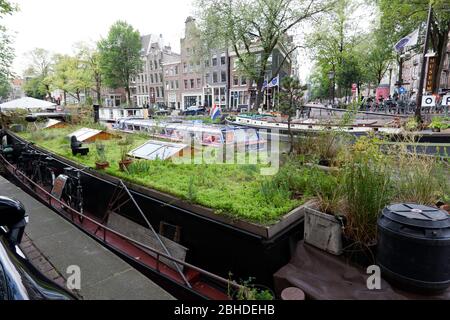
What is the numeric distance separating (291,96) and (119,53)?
45829 mm

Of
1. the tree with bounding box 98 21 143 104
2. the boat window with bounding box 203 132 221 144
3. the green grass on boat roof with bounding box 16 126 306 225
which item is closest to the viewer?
the green grass on boat roof with bounding box 16 126 306 225

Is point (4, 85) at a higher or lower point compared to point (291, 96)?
A: higher

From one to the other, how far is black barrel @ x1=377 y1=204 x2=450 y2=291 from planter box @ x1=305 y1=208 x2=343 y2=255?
0.53m

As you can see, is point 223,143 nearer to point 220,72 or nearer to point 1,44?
point 1,44

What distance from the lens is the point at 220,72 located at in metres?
46.3

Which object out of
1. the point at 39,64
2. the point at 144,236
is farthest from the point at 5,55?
the point at 39,64

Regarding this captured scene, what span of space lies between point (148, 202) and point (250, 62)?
2285cm

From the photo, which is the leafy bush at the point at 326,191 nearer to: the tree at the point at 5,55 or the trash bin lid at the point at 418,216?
the trash bin lid at the point at 418,216

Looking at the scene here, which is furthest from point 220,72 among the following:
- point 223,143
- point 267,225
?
point 267,225

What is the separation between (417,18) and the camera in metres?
18.6

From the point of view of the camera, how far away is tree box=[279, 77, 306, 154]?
6.52 meters

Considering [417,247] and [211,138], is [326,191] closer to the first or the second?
[417,247]

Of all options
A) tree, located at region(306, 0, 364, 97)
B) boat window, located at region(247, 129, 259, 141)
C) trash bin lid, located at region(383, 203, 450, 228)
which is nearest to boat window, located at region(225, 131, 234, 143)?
boat window, located at region(247, 129, 259, 141)

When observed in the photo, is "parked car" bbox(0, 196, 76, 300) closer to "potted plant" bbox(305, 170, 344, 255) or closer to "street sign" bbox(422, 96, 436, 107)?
"potted plant" bbox(305, 170, 344, 255)
